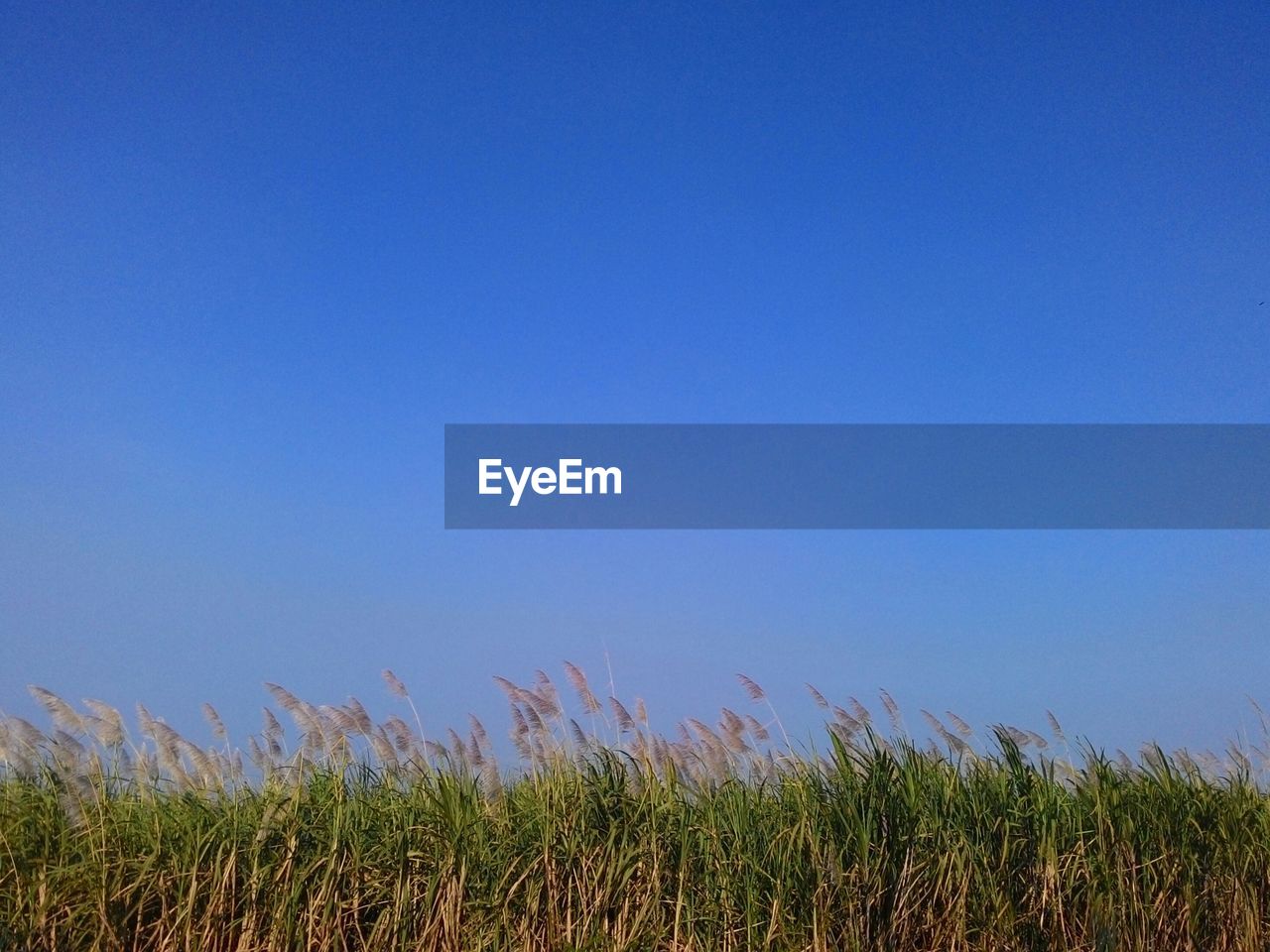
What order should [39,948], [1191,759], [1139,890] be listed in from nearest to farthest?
1. [39,948]
2. [1139,890]
3. [1191,759]

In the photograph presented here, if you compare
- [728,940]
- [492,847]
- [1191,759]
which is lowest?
[728,940]

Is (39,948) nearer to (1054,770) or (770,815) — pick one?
(770,815)

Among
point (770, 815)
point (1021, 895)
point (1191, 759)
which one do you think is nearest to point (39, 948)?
point (770, 815)

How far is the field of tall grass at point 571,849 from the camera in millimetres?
5508

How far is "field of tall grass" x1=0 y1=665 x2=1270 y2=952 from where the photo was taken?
551cm

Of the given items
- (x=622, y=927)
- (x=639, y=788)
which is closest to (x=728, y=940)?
(x=622, y=927)

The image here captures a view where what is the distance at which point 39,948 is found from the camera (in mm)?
5277

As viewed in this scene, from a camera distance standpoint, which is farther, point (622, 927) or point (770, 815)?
point (770, 815)

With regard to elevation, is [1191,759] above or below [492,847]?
above

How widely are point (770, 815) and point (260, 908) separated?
8.86ft

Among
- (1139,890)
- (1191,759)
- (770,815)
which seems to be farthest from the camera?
(1191,759)

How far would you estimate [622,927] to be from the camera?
578cm

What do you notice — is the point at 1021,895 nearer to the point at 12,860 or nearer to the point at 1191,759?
the point at 1191,759

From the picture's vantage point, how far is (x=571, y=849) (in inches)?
233
